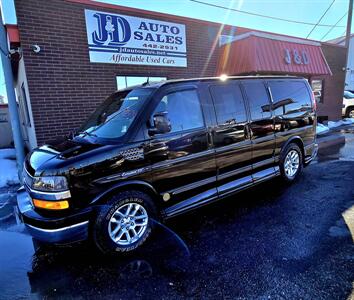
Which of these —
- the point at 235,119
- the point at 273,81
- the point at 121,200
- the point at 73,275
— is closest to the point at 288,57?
the point at 273,81

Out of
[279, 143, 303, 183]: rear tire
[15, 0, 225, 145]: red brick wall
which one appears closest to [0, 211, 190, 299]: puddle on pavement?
[279, 143, 303, 183]: rear tire

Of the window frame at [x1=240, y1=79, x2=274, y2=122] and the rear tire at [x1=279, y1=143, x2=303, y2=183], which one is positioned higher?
the window frame at [x1=240, y1=79, x2=274, y2=122]

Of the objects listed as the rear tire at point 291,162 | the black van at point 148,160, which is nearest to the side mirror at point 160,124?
the black van at point 148,160

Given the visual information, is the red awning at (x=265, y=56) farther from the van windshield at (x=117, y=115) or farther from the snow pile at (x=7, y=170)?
the snow pile at (x=7, y=170)

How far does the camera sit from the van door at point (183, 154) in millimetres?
3521

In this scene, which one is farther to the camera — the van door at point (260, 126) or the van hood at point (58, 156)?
the van door at point (260, 126)

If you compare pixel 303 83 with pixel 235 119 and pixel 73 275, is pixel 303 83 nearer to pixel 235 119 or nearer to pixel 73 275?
pixel 235 119

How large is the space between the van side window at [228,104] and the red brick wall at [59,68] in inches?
173

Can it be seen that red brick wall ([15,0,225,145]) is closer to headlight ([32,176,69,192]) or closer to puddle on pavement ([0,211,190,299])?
puddle on pavement ([0,211,190,299])

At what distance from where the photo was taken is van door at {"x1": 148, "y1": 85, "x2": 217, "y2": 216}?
352 cm

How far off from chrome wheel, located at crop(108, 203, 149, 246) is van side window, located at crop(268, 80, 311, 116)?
3.32 metres

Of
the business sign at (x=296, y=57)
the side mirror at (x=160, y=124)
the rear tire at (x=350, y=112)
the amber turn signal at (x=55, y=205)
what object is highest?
the business sign at (x=296, y=57)

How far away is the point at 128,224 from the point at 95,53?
564 cm

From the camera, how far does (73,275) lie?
9.67 feet
